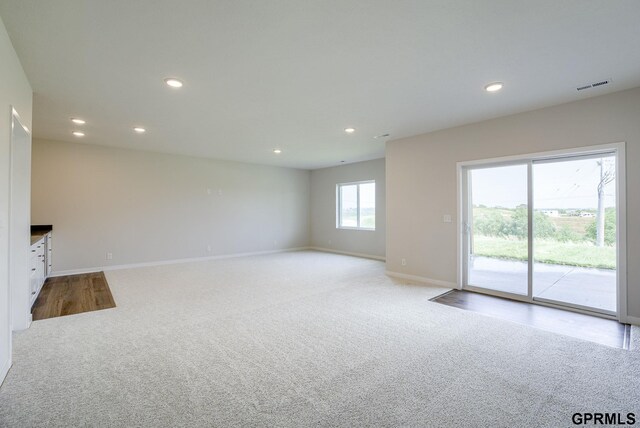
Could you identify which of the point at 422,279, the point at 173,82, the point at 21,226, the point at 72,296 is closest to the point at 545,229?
the point at 422,279

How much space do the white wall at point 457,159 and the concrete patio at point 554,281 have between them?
1.21ft

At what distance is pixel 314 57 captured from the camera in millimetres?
2672

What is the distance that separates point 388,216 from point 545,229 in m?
2.46

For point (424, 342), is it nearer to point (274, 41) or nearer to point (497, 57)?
point (497, 57)

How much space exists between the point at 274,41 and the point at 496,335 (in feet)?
11.4

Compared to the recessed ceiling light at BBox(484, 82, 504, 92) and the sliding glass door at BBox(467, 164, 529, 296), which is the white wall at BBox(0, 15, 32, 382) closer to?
the recessed ceiling light at BBox(484, 82, 504, 92)

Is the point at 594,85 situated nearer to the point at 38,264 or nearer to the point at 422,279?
the point at 422,279

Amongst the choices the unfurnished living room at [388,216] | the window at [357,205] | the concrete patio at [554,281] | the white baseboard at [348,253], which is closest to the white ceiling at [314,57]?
the unfurnished living room at [388,216]

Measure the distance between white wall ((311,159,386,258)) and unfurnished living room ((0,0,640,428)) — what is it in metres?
1.99

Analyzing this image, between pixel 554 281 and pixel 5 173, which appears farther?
pixel 554 281

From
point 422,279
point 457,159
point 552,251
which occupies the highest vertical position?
point 457,159

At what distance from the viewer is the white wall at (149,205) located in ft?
19.0

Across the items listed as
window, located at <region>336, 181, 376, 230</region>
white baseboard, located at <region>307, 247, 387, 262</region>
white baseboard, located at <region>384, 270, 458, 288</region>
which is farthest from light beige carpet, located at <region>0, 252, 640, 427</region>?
window, located at <region>336, 181, 376, 230</region>

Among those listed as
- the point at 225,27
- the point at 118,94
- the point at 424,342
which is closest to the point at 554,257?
the point at 424,342
